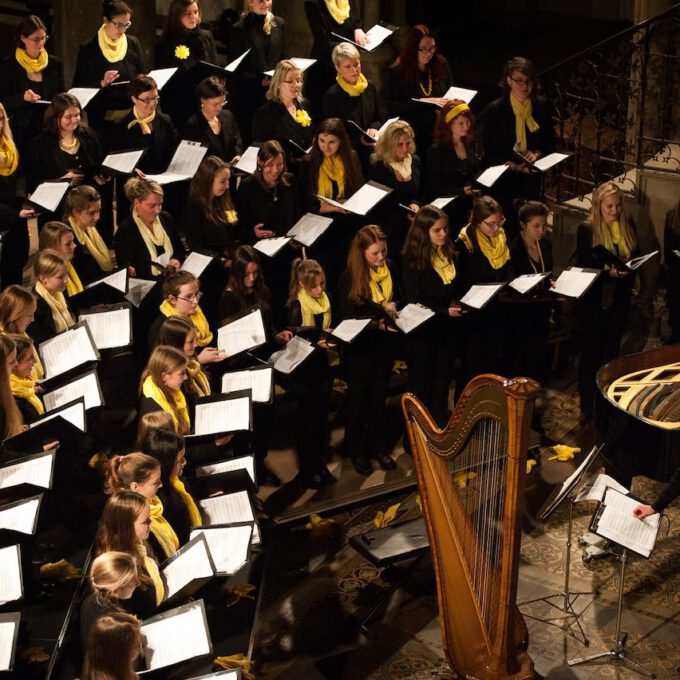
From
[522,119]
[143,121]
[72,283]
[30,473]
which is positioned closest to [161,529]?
[30,473]

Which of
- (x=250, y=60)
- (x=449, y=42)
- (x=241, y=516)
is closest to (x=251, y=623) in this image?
(x=241, y=516)

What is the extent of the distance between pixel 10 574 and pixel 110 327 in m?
1.92

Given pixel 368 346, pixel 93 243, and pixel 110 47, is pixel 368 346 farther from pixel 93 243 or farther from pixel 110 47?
pixel 110 47

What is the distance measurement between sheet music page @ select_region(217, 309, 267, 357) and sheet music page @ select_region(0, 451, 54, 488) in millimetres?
1574

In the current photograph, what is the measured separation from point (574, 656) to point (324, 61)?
194 inches

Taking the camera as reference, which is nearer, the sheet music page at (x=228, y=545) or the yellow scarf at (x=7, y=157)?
the sheet music page at (x=228, y=545)

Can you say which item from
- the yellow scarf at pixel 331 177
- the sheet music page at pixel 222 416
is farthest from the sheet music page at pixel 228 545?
the yellow scarf at pixel 331 177

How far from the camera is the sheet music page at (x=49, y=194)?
767 cm

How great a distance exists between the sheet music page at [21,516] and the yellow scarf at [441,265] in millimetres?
3149

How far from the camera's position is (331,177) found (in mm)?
8688

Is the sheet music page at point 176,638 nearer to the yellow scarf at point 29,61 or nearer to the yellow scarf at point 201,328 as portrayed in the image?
the yellow scarf at point 201,328

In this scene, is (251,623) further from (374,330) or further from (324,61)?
(324,61)

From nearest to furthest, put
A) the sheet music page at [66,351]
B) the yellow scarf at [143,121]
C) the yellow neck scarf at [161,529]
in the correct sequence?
the yellow neck scarf at [161,529] < the sheet music page at [66,351] < the yellow scarf at [143,121]

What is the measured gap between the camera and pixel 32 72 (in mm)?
8406
